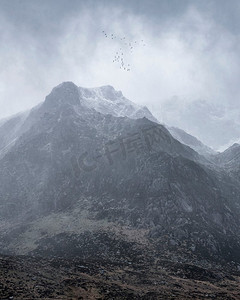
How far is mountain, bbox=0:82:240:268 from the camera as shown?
88.6 meters

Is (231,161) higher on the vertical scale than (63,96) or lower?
lower

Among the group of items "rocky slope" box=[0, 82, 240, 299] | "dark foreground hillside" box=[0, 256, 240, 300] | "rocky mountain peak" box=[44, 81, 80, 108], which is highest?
"rocky mountain peak" box=[44, 81, 80, 108]

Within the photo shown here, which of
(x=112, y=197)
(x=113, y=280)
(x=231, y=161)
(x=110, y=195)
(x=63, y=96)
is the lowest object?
(x=113, y=280)

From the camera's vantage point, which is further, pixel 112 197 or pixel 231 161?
pixel 231 161

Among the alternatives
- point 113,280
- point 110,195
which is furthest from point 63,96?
point 113,280

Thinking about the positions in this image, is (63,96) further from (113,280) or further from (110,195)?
(113,280)

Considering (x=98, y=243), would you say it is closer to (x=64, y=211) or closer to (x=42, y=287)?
(x=64, y=211)


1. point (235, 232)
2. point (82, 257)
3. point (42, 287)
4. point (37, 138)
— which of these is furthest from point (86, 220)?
point (37, 138)

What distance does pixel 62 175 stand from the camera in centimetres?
13650

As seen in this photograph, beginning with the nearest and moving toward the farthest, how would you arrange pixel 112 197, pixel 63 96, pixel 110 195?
pixel 112 197, pixel 110 195, pixel 63 96

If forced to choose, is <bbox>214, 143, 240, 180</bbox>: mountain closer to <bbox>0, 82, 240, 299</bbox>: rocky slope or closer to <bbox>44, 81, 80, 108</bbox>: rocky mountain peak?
<bbox>0, 82, 240, 299</bbox>: rocky slope

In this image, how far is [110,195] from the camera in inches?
4665

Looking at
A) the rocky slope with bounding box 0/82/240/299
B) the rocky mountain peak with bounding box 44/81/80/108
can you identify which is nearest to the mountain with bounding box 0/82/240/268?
the rocky slope with bounding box 0/82/240/299

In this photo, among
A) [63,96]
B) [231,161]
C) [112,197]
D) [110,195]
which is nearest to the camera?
[112,197]
